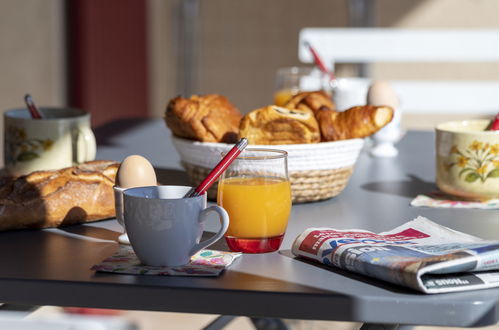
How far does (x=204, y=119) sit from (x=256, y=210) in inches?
13.3

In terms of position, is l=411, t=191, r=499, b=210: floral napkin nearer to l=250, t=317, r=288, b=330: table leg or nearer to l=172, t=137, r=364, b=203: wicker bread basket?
l=172, t=137, r=364, b=203: wicker bread basket

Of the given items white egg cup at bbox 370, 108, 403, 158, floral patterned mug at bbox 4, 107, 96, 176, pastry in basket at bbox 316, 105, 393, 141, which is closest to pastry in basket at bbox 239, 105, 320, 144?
pastry in basket at bbox 316, 105, 393, 141

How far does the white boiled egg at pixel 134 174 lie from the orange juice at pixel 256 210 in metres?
0.10

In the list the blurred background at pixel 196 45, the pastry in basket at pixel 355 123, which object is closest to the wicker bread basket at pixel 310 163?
the pastry in basket at pixel 355 123

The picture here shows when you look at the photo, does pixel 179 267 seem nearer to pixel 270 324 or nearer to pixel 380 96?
pixel 380 96

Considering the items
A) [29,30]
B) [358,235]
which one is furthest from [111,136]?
[29,30]

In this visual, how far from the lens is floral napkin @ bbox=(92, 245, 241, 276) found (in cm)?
90

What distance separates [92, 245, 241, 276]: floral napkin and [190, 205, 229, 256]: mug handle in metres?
0.02

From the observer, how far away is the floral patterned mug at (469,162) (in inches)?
47.5

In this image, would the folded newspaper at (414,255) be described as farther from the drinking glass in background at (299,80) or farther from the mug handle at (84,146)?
the drinking glass in background at (299,80)

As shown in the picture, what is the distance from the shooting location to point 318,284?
0.86 m

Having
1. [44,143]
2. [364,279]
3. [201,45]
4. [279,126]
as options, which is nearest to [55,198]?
[44,143]

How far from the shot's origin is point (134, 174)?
3.36ft

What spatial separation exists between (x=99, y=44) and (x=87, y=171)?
286 cm
